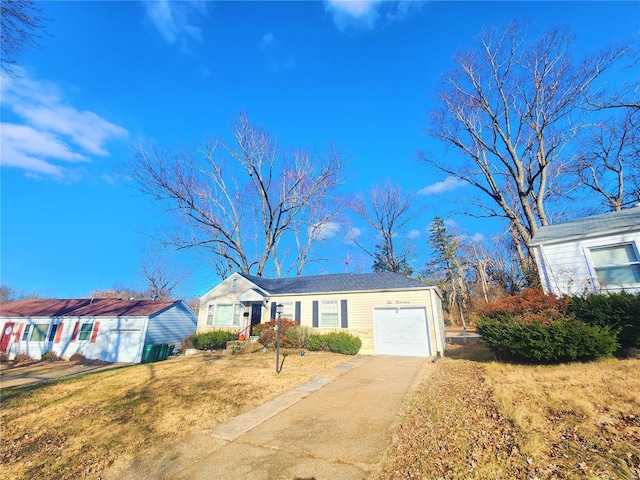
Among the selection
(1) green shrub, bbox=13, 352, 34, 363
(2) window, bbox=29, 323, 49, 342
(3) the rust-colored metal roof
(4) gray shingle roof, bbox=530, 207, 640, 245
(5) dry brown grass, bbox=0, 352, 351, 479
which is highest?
(4) gray shingle roof, bbox=530, 207, 640, 245

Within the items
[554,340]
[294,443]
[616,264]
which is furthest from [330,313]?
[616,264]

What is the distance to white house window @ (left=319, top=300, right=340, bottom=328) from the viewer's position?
1494 cm

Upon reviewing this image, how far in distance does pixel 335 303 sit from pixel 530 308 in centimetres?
893

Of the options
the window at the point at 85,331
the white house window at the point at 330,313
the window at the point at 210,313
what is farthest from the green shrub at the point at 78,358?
the white house window at the point at 330,313

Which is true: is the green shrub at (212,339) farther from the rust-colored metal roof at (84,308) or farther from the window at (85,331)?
the window at (85,331)

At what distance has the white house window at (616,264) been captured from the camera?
31.5 feet

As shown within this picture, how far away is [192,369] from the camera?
1057cm

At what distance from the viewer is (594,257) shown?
10.2 m

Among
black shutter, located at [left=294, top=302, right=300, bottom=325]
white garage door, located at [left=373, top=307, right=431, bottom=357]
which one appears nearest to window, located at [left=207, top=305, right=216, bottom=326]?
black shutter, located at [left=294, top=302, right=300, bottom=325]

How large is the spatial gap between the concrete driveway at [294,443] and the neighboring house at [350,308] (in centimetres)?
665

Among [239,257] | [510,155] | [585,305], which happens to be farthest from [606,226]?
[239,257]

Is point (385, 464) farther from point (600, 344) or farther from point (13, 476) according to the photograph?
point (600, 344)

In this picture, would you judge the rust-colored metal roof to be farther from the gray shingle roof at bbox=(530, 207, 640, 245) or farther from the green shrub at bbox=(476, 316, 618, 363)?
the gray shingle roof at bbox=(530, 207, 640, 245)

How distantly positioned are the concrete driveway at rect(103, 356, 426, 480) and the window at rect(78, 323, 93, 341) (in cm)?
1966
